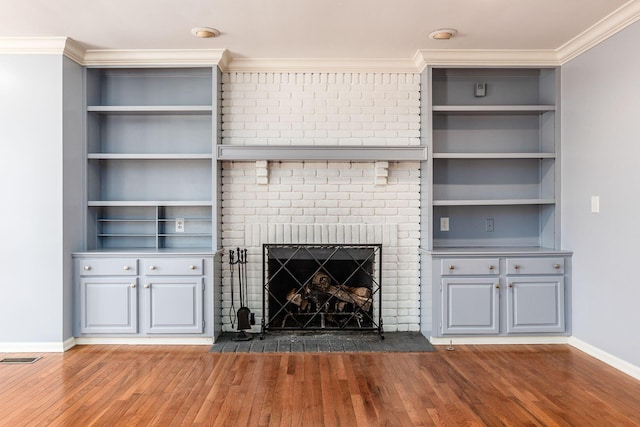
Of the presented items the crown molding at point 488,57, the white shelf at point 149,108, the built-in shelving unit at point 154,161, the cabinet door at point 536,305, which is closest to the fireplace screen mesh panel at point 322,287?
the built-in shelving unit at point 154,161

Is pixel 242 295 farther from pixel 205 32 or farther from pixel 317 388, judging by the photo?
pixel 205 32

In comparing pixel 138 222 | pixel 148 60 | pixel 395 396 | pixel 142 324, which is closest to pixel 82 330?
pixel 142 324

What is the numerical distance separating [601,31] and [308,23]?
7.38 ft

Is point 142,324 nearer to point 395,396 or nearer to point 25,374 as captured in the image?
point 25,374

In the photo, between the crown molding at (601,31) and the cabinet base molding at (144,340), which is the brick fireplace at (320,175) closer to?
the cabinet base molding at (144,340)

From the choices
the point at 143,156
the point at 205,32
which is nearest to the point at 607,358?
the point at 205,32

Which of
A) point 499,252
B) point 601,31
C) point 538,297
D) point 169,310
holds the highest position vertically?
point 601,31

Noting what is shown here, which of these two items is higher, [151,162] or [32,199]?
[151,162]

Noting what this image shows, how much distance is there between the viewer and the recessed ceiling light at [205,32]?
347 centimetres

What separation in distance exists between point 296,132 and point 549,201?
2.43 m

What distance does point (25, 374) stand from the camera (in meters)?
3.23

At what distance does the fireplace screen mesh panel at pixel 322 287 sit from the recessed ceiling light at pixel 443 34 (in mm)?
1893

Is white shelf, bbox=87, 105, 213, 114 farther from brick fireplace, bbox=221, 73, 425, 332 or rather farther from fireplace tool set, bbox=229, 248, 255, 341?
fireplace tool set, bbox=229, 248, 255, 341

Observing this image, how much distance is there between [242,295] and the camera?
423 cm
